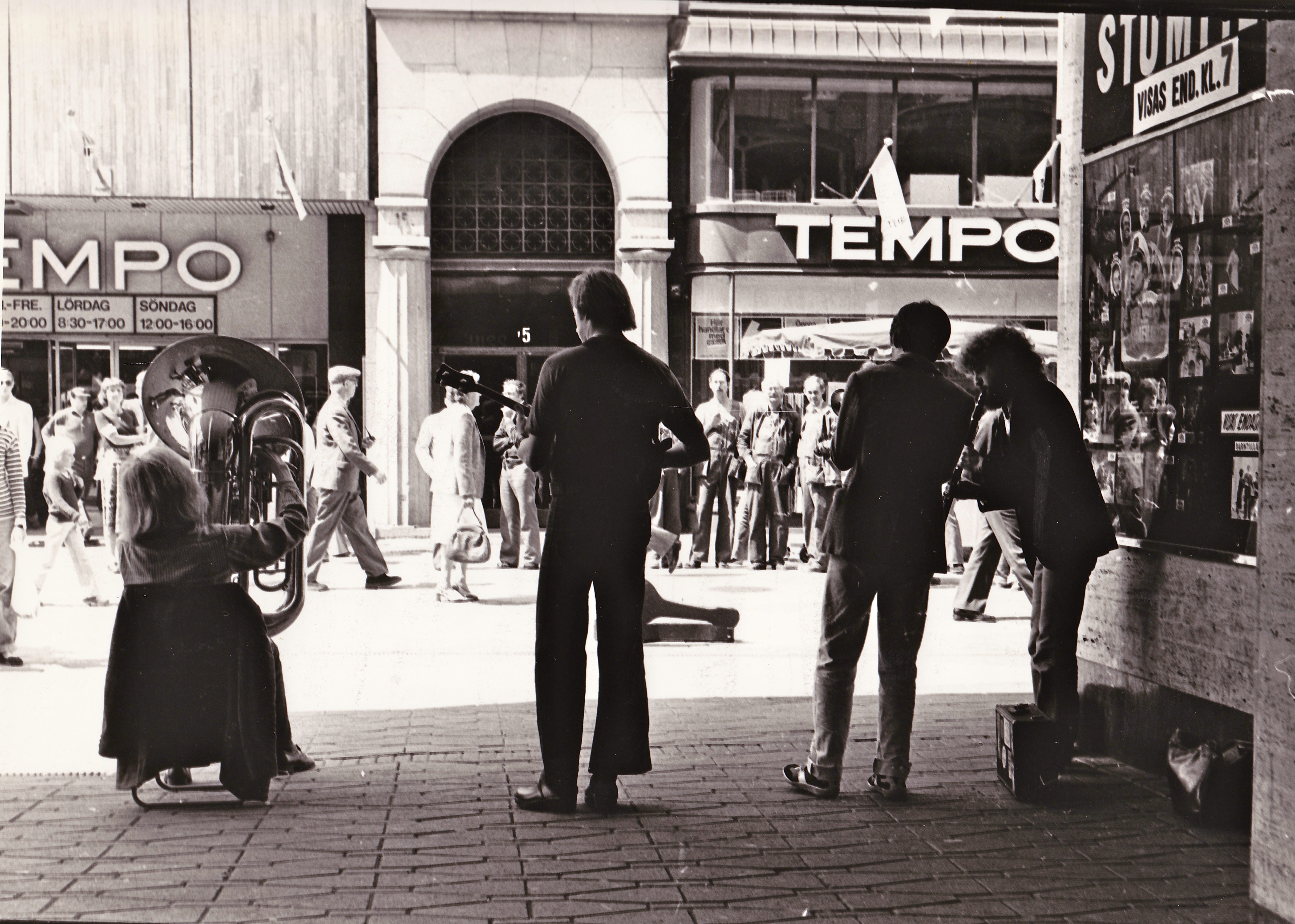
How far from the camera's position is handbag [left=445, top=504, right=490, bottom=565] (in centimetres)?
1071

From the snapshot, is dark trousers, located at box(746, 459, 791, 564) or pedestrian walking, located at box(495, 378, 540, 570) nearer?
pedestrian walking, located at box(495, 378, 540, 570)

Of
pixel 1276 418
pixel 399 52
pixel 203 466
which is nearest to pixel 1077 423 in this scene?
pixel 1276 418

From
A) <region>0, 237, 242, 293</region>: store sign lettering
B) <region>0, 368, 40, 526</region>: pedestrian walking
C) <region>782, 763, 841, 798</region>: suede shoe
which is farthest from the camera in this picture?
<region>0, 237, 242, 293</region>: store sign lettering

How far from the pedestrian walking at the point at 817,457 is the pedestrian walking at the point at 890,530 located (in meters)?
7.80

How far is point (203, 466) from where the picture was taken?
17.3 ft

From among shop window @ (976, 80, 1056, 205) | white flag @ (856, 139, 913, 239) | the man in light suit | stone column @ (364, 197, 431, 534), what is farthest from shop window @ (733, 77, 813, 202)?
the man in light suit

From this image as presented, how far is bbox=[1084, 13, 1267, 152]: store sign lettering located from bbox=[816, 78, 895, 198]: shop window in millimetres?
9913

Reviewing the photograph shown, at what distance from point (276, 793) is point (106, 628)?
4754 millimetres

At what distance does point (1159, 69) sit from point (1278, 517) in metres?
2.40

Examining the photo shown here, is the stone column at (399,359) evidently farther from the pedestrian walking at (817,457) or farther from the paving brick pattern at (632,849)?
the paving brick pattern at (632,849)

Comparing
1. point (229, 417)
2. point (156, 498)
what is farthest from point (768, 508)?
point (156, 498)

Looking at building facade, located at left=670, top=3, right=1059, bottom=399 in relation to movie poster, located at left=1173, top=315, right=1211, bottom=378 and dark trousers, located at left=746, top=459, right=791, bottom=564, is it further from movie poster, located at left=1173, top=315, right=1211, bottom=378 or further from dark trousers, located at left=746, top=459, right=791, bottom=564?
movie poster, located at left=1173, top=315, right=1211, bottom=378

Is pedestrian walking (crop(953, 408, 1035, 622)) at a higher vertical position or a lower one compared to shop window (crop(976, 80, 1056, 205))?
lower

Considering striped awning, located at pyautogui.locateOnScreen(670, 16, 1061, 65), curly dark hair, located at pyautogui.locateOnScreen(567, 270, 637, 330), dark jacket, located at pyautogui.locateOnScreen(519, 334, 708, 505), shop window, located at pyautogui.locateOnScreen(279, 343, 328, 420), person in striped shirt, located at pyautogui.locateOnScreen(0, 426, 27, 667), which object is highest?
striped awning, located at pyautogui.locateOnScreen(670, 16, 1061, 65)
